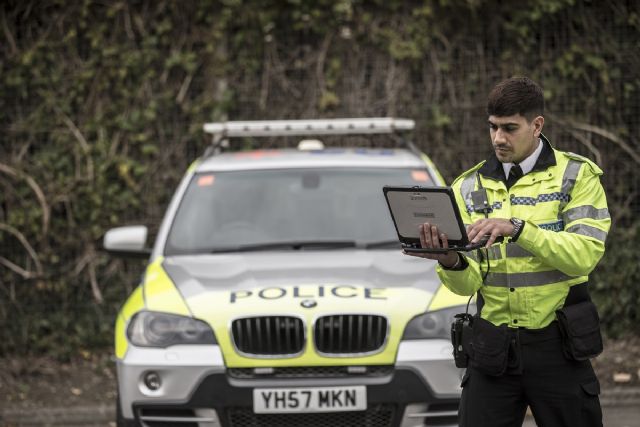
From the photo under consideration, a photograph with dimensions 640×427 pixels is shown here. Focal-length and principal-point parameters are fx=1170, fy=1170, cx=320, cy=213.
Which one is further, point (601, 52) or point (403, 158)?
point (601, 52)

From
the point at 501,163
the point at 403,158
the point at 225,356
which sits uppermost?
the point at 501,163

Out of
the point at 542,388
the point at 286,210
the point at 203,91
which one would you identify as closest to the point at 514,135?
the point at 542,388

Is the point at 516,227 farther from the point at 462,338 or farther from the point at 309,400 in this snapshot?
the point at 309,400

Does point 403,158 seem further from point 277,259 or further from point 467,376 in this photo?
point 467,376

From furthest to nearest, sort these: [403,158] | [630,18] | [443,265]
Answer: [630,18] < [403,158] < [443,265]

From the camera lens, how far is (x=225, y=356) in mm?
5449

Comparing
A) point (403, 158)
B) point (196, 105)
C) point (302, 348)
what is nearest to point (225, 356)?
point (302, 348)

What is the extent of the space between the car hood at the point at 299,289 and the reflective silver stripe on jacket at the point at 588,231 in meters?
1.69

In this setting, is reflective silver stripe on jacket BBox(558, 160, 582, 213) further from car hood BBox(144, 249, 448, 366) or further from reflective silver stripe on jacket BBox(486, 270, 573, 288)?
car hood BBox(144, 249, 448, 366)

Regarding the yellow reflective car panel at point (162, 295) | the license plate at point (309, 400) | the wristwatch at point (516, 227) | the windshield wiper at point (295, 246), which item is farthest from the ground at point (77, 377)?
the wristwatch at point (516, 227)

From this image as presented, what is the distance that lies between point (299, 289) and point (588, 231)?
204 cm

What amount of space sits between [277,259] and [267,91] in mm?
4292

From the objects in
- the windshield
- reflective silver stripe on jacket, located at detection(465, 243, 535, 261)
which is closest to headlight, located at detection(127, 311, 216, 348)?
the windshield

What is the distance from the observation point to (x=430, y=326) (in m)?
5.55
